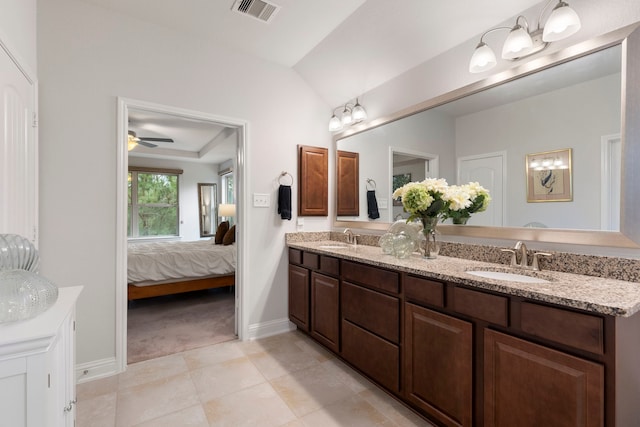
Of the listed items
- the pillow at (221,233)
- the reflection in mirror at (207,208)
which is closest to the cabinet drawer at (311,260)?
the pillow at (221,233)

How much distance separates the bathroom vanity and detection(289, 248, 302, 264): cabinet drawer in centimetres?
68

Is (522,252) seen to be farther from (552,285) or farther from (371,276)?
(371,276)

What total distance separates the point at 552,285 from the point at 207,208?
7004 mm

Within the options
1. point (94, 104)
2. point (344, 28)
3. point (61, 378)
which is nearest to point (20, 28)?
point (94, 104)

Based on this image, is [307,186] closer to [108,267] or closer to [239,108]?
[239,108]

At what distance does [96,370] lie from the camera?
2.21 metres

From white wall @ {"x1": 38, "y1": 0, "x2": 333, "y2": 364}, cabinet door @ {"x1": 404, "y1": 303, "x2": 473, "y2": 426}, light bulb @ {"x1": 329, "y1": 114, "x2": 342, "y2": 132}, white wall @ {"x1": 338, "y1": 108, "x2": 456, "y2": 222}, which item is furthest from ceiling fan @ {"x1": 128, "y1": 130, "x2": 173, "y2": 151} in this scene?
cabinet door @ {"x1": 404, "y1": 303, "x2": 473, "y2": 426}

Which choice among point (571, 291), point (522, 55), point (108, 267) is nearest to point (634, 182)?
point (571, 291)

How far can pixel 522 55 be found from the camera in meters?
1.69

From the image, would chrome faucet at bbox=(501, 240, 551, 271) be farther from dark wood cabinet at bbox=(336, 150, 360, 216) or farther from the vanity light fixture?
dark wood cabinet at bbox=(336, 150, 360, 216)

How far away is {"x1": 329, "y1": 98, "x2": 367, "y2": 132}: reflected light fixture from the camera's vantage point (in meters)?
2.80

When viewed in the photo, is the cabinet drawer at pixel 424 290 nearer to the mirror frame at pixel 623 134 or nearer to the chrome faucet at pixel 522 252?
the chrome faucet at pixel 522 252

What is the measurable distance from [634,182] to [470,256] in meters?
0.87

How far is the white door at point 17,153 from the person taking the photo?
1464mm
